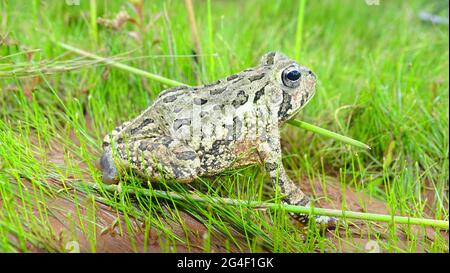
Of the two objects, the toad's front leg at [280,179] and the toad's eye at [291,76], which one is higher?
the toad's eye at [291,76]

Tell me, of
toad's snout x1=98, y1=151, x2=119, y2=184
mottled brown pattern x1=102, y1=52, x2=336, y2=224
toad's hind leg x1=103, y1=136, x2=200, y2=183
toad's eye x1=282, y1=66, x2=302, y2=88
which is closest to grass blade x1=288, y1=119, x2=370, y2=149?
mottled brown pattern x1=102, y1=52, x2=336, y2=224

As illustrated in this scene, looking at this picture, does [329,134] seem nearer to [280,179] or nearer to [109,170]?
[280,179]

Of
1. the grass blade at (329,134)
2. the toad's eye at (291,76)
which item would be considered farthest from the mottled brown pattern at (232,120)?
the grass blade at (329,134)

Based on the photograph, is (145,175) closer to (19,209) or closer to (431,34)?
(19,209)

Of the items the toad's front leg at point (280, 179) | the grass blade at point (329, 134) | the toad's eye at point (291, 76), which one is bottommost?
the toad's front leg at point (280, 179)

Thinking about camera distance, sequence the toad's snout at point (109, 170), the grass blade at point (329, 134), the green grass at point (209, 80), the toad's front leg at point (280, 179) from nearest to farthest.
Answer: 1. the green grass at point (209, 80)
2. the toad's snout at point (109, 170)
3. the grass blade at point (329, 134)
4. the toad's front leg at point (280, 179)

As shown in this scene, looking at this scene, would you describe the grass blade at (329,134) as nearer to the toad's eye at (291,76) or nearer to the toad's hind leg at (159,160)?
the toad's eye at (291,76)
